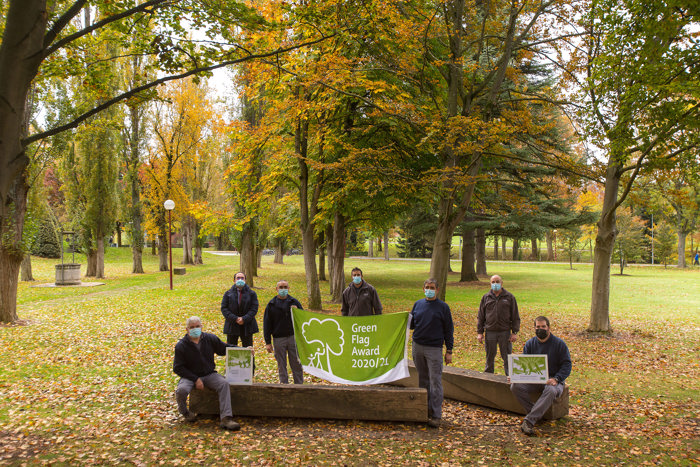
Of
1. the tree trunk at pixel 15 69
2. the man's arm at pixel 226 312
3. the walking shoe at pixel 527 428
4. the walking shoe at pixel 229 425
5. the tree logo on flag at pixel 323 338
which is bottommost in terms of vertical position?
the walking shoe at pixel 527 428

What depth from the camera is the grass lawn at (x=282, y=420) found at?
5.76 meters

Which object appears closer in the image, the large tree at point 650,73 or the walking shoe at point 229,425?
the walking shoe at point 229,425

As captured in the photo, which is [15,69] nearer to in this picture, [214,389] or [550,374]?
[214,389]

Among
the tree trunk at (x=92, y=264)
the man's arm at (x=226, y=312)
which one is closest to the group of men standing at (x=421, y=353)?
the man's arm at (x=226, y=312)

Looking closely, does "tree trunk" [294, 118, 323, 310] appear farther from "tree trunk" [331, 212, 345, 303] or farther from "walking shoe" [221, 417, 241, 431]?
"walking shoe" [221, 417, 241, 431]

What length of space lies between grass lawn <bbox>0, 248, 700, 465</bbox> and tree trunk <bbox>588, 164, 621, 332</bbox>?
2.14 feet

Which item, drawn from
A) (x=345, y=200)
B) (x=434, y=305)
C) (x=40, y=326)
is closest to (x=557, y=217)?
(x=345, y=200)

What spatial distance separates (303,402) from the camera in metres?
6.88

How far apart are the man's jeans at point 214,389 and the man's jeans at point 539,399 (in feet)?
14.1

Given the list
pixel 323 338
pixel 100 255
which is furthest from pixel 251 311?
pixel 100 255

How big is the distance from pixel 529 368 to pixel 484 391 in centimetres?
113

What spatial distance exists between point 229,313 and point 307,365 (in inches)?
72.2

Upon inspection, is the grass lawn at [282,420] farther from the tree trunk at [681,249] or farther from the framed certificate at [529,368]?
the tree trunk at [681,249]

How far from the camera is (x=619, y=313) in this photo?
18.6 m
